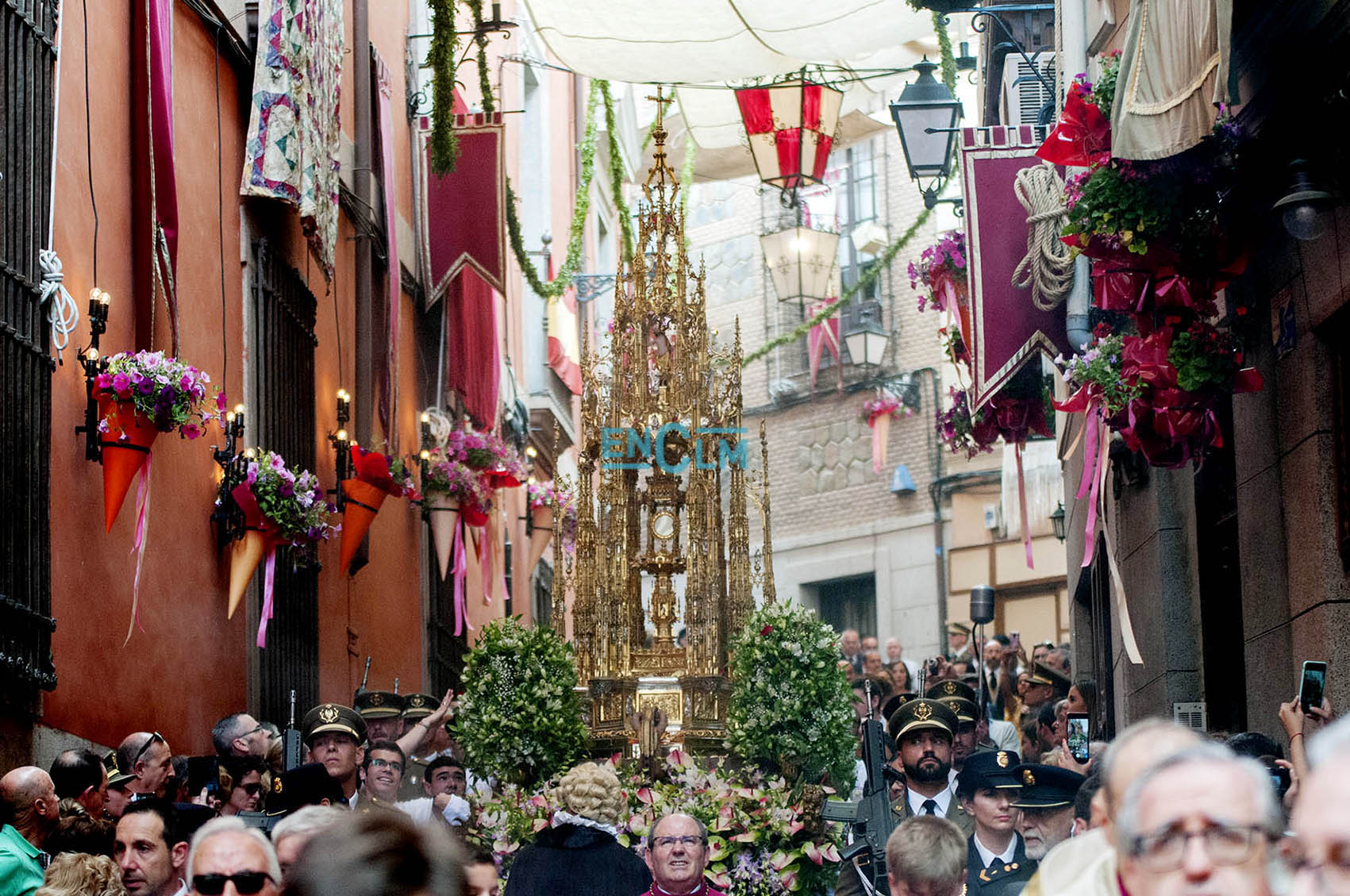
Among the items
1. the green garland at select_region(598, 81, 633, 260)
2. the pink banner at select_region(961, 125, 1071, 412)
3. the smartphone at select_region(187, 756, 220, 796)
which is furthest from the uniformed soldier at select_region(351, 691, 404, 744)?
the green garland at select_region(598, 81, 633, 260)

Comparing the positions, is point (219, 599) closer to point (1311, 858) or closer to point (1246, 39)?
point (1246, 39)

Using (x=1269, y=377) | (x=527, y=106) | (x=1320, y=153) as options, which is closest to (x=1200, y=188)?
(x=1320, y=153)

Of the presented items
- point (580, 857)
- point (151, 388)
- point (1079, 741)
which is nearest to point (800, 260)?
point (151, 388)

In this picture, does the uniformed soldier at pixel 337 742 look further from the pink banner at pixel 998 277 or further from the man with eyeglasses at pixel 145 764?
the pink banner at pixel 998 277

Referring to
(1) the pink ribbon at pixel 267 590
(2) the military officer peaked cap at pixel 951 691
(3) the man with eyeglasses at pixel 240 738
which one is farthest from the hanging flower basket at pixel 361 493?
(2) the military officer peaked cap at pixel 951 691

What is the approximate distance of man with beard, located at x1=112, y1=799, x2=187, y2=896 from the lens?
20.4 ft

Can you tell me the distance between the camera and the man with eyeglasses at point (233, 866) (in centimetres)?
417

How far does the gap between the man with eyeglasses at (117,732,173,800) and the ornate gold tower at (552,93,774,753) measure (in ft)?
17.0

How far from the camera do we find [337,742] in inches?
369

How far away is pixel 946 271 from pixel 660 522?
106 inches

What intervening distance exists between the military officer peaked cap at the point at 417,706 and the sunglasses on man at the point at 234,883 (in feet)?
25.4

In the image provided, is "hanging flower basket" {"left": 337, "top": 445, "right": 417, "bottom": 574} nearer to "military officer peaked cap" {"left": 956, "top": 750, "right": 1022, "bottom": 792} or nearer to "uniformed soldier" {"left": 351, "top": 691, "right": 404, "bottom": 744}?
"uniformed soldier" {"left": 351, "top": 691, "right": 404, "bottom": 744}

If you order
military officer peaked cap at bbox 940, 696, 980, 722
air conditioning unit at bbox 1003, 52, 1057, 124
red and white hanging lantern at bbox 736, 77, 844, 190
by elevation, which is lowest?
military officer peaked cap at bbox 940, 696, 980, 722

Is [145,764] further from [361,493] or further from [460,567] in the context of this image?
[460,567]
